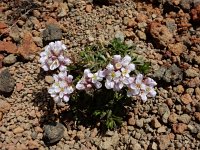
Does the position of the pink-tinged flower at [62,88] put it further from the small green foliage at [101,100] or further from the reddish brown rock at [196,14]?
the reddish brown rock at [196,14]

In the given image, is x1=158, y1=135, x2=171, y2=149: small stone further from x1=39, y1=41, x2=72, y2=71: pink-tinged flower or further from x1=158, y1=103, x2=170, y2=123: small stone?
x1=39, y1=41, x2=72, y2=71: pink-tinged flower

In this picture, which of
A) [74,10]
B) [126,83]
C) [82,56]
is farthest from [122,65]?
[74,10]

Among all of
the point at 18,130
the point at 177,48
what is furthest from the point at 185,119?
the point at 18,130

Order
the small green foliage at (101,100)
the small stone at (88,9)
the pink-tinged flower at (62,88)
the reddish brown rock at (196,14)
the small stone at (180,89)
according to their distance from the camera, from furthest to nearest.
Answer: the small stone at (88,9), the reddish brown rock at (196,14), the small stone at (180,89), the small green foliage at (101,100), the pink-tinged flower at (62,88)

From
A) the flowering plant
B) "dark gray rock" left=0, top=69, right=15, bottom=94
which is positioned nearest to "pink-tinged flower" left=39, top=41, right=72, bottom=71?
the flowering plant

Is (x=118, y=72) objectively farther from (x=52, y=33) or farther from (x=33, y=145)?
(x=52, y=33)

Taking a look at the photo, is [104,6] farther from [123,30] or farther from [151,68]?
[151,68]

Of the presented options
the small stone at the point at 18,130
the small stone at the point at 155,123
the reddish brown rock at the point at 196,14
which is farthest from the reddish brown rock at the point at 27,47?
the reddish brown rock at the point at 196,14
